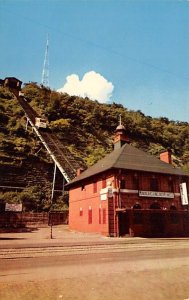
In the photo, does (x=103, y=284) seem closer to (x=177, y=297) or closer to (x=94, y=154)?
(x=177, y=297)

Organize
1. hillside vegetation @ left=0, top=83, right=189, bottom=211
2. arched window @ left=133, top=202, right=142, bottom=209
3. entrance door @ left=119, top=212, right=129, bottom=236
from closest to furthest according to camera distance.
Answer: entrance door @ left=119, top=212, right=129, bottom=236 → arched window @ left=133, top=202, right=142, bottom=209 → hillside vegetation @ left=0, top=83, right=189, bottom=211

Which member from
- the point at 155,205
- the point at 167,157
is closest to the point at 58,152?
the point at 167,157

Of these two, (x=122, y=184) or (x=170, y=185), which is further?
(x=170, y=185)

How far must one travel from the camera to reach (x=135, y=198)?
29984 millimetres

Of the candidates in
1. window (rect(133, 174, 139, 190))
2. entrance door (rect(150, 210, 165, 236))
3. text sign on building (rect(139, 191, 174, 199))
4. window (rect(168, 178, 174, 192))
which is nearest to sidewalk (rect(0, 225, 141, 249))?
entrance door (rect(150, 210, 165, 236))

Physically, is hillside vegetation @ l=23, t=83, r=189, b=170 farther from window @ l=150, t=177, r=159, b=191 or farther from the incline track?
window @ l=150, t=177, r=159, b=191

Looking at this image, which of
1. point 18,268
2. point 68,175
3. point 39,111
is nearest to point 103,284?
point 18,268

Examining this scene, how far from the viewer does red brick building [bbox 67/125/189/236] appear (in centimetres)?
2888

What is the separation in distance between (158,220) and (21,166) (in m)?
27.0

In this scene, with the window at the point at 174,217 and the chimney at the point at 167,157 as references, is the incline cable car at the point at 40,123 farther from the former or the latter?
the window at the point at 174,217

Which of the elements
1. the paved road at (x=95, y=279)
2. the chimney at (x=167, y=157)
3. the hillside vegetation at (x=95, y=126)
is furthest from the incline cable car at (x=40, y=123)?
the paved road at (x=95, y=279)

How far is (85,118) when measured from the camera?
251 ft

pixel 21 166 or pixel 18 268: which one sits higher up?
pixel 21 166

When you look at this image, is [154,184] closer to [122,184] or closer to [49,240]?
[122,184]
